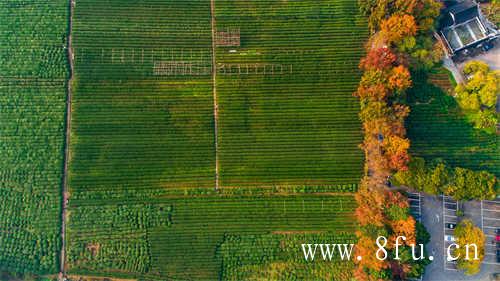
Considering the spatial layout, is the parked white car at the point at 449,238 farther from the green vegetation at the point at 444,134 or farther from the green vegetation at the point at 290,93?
the green vegetation at the point at 290,93

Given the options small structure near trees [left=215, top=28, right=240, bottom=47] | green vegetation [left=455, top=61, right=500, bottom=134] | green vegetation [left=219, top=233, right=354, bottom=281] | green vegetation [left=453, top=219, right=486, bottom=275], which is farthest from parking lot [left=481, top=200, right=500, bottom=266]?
small structure near trees [left=215, top=28, right=240, bottom=47]

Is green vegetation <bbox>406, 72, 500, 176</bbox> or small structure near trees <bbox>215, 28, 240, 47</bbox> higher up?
small structure near trees <bbox>215, 28, 240, 47</bbox>

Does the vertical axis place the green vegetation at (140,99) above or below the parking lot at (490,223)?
above

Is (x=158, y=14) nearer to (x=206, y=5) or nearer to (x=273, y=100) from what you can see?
(x=206, y=5)

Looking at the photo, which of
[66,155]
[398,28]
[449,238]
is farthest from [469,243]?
[66,155]

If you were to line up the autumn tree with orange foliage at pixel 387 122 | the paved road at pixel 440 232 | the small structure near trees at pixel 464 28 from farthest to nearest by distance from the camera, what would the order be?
1. the small structure near trees at pixel 464 28
2. the paved road at pixel 440 232
3. the autumn tree with orange foliage at pixel 387 122

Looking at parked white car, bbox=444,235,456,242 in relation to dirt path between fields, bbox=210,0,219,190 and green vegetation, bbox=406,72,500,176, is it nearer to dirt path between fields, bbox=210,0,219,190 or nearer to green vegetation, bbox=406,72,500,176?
green vegetation, bbox=406,72,500,176

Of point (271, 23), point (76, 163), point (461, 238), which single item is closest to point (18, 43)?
point (76, 163)

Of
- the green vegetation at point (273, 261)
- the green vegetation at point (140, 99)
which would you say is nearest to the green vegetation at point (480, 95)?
the green vegetation at point (273, 261)
